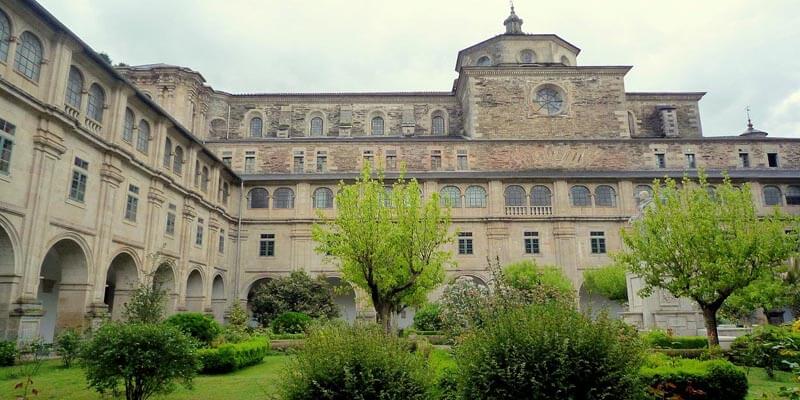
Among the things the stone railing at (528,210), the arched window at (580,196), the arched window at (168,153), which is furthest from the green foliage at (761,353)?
the arched window at (168,153)

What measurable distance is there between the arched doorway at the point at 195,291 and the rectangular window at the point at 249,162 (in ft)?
34.8

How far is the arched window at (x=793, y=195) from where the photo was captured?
34.3m

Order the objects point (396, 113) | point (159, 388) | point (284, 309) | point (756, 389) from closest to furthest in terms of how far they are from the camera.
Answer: point (159, 388) < point (756, 389) < point (284, 309) < point (396, 113)

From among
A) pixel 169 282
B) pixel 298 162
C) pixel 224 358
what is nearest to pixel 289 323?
pixel 169 282

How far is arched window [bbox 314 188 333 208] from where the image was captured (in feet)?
113

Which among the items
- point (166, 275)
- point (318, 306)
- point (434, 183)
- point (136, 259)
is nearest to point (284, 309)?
point (318, 306)

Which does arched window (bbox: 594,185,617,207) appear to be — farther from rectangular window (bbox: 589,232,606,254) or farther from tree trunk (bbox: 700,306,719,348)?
tree trunk (bbox: 700,306,719,348)

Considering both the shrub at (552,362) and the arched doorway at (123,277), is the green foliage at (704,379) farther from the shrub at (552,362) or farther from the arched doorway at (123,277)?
the arched doorway at (123,277)

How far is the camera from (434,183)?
34.4m

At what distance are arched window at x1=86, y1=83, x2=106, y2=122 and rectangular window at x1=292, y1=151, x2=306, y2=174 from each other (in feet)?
56.8

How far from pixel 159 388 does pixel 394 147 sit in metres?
29.2

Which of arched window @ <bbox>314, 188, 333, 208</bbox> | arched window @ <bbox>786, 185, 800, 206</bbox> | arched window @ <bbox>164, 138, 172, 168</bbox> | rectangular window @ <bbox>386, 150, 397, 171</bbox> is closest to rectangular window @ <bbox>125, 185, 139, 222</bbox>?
arched window @ <bbox>164, 138, 172, 168</bbox>

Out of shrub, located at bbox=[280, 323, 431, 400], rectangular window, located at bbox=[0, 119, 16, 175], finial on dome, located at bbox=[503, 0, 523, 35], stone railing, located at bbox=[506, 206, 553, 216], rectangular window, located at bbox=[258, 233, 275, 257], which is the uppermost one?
finial on dome, located at bbox=[503, 0, 523, 35]

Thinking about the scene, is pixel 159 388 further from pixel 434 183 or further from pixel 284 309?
pixel 434 183
